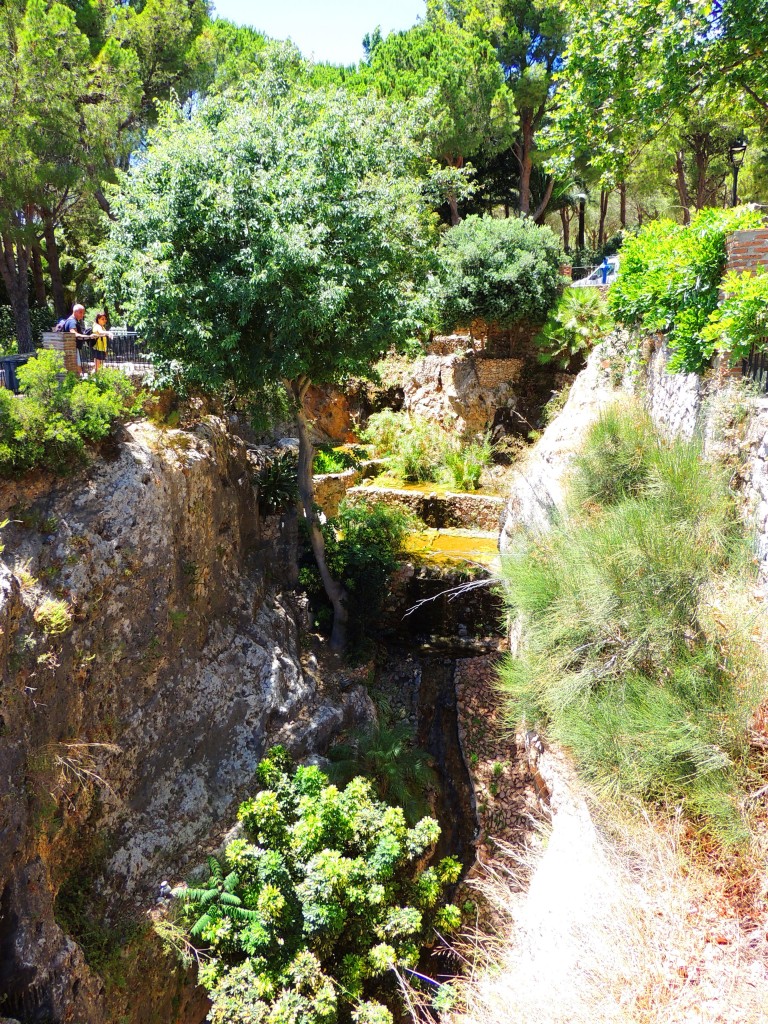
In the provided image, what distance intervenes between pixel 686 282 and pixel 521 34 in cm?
1676

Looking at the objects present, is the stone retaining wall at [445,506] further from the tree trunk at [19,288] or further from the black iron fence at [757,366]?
the tree trunk at [19,288]

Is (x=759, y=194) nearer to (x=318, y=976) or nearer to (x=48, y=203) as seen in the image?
(x=48, y=203)

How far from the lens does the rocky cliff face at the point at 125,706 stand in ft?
21.2

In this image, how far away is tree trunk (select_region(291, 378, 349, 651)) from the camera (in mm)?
10961

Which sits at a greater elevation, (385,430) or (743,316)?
(743,316)

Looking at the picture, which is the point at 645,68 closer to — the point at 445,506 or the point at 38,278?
the point at 445,506

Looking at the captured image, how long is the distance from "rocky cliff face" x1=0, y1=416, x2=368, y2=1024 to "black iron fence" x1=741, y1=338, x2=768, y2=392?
23.8 ft

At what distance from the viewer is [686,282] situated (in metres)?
8.41

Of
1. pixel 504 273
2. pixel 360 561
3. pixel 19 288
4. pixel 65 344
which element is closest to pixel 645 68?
pixel 504 273

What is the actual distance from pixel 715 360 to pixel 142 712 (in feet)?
27.4

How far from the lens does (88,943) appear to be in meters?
6.79

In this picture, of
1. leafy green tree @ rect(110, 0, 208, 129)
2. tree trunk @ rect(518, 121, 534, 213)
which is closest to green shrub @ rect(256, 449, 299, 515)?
leafy green tree @ rect(110, 0, 208, 129)

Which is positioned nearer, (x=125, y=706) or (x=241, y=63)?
(x=125, y=706)

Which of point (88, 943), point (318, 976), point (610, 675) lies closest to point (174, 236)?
point (610, 675)
